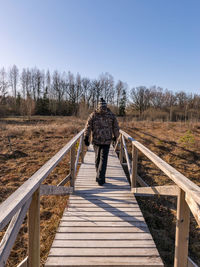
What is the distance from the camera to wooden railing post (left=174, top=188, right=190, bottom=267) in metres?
1.67

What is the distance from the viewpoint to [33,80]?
1842 inches

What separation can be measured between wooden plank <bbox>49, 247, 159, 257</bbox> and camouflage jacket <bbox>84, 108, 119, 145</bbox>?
6.73 ft

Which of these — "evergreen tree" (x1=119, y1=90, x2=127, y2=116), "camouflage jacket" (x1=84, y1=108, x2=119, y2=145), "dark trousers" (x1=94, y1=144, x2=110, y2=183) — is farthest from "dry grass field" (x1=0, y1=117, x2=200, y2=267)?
"evergreen tree" (x1=119, y1=90, x2=127, y2=116)

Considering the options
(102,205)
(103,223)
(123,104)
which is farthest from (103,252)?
(123,104)

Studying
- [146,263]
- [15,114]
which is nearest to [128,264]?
[146,263]

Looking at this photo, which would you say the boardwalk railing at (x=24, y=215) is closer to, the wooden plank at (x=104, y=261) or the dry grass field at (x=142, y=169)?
the wooden plank at (x=104, y=261)

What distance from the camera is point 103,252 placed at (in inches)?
82.1

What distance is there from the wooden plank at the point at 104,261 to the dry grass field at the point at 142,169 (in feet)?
2.65

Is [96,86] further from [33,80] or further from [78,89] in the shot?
[33,80]

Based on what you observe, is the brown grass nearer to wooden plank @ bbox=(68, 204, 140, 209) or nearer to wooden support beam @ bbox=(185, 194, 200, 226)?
wooden plank @ bbox=(68, 204, 140, 209)

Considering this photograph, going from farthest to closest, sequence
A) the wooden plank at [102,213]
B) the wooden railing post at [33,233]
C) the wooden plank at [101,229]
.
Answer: the wooden plank at [102,213], the wooden plank at [101,229], the wooden railing post at [33,233]

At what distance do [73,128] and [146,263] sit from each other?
13.3m

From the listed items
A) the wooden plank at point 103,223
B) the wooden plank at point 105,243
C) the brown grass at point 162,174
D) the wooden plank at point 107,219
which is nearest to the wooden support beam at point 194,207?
the wooden plank at point 105,243

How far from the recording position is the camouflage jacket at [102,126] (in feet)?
12.6
